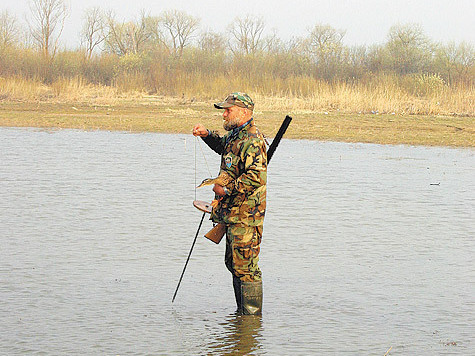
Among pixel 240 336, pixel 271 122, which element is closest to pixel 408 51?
pixel 271 122

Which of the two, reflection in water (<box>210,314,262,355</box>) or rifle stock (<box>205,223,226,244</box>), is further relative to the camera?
rifle stock (<box>205,223,226,244</box>)

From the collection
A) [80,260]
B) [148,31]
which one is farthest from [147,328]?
[148,31]

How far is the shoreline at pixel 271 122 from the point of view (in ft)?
69.3

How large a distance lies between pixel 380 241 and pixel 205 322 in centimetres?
336

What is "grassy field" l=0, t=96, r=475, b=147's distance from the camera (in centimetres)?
2120

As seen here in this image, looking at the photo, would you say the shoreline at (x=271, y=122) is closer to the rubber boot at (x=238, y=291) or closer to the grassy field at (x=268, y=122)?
the grassy field at (x=268, y=122)

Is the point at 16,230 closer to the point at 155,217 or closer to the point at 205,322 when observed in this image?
the point at 155,217

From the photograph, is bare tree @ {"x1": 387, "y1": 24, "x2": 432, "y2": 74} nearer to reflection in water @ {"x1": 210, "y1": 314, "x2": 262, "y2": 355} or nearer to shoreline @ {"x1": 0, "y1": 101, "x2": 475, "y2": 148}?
shoreline @ {"x1": 0, "y1": 101, "x2": 475, "y2": 148}

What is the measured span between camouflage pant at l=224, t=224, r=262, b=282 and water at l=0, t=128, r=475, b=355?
1.27ft

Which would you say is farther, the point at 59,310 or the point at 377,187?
the point at 377,187

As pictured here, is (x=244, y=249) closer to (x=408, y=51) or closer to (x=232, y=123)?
(x=232, y=123)

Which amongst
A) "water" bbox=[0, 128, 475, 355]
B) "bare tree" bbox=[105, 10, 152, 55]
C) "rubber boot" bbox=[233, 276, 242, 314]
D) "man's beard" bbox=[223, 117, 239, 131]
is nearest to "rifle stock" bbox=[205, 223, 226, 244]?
"rubber boot" bbox=[233, 276, 242, 314]

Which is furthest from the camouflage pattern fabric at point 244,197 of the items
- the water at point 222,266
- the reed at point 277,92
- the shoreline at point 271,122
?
the reed at point 277,92

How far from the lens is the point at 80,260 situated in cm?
763
